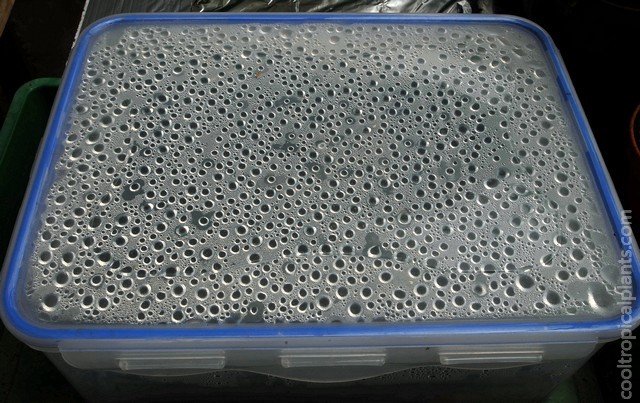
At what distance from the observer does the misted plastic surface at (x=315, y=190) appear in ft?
1.80

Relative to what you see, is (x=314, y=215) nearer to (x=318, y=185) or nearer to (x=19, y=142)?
(x=318, y=185)

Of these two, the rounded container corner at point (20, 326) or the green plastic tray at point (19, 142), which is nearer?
the rounded container corner at point (20, 326)

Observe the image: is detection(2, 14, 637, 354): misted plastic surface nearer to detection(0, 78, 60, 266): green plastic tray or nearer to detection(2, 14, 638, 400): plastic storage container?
detection(2, 14, 638, 400): plastic storage container

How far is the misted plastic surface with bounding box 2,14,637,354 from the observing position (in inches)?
21.6

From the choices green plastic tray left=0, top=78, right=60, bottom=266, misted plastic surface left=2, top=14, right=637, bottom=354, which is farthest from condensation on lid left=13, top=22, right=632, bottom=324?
green plastic tray left=0, top=78, right=60, bottom=266

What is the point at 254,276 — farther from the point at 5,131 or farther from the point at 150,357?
the point at 5,131

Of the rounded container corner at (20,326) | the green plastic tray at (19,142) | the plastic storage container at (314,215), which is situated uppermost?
the plastic storage container at (314,215)

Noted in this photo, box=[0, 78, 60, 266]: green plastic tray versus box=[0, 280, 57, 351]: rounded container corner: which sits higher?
box=[0, 280, 57, 351]: rounded container corner

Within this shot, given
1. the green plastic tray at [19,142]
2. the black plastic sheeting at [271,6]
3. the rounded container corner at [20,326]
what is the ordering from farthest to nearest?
the black plastic sheeting at [271,6], the green plastic tray at [19,142], the rounded container corner at [20,326]

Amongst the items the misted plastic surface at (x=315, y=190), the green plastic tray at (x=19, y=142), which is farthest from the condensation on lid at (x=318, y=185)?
the green plastic tray at (x=19, y=142)

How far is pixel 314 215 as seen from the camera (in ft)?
1.98

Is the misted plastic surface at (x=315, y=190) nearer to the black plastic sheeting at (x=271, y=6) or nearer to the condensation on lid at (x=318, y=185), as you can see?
the condensation on lid at (x=318, y=185)

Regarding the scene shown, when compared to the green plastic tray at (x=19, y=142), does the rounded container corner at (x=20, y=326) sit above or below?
above

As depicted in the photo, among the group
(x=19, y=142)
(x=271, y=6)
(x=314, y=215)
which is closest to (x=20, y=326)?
(x=314, y=215)
